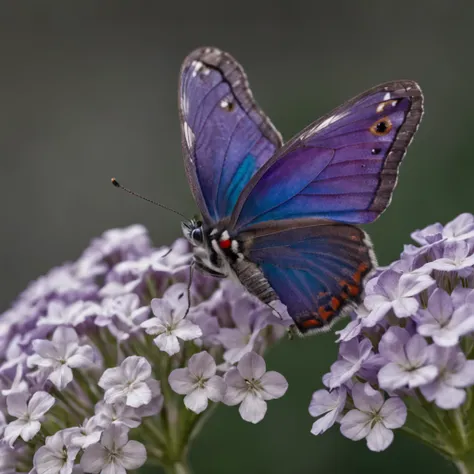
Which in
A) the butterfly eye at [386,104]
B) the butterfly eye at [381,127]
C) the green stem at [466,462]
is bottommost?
the green stem at [466,462]

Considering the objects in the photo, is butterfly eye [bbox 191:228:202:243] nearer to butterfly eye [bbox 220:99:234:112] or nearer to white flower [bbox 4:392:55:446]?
butterfly eye [bbox 220:99:234:112]

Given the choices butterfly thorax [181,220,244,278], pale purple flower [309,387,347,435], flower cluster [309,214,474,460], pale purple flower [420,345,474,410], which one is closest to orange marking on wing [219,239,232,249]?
butterfly thorax [181,220,244,278]

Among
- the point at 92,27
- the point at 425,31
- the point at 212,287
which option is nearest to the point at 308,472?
the point at 212,287

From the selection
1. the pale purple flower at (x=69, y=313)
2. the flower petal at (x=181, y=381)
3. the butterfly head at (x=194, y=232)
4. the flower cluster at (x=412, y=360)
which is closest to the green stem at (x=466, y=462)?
the flower cluster at (x=412, y=360)

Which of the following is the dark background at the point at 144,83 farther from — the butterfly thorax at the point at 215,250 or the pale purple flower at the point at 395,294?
the pale purple flower at the point at 395,294

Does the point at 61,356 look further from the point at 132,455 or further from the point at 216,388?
the point at 216,388

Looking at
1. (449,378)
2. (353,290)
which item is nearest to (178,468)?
(353,290)

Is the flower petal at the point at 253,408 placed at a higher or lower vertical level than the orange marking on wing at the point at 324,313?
lower
